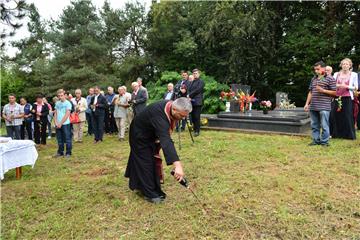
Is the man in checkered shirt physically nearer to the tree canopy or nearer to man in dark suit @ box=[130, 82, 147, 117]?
man in dark suit @ box=[130, 82, 147, 117]

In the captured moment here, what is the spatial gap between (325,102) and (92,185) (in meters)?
4.97

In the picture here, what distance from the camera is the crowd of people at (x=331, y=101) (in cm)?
687

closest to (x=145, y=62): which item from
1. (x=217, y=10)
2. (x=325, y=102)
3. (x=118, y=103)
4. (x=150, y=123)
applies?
(x=217, y=10)

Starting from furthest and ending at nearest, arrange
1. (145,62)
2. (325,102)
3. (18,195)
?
(145,62)
(325,102)
(18,195)

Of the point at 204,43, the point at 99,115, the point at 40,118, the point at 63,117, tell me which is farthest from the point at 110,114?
the point at 204,43

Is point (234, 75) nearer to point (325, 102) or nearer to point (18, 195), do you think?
point (325, 102)

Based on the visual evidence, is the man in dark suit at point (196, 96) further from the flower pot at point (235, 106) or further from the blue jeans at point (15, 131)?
the blue jeans at point (15, 131)

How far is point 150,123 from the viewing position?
4207 millimetres

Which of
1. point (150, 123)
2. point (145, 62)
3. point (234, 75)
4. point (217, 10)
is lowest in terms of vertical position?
point (150, 123)

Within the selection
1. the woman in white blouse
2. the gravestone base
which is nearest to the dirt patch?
the woman in white blouse

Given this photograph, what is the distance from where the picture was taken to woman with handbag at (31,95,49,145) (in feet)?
32.9

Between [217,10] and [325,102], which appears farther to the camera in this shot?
[217,10]

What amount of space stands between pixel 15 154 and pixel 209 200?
3.63m

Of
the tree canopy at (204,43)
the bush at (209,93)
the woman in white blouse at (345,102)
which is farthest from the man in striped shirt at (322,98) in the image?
the tree canopy at (204,43)
